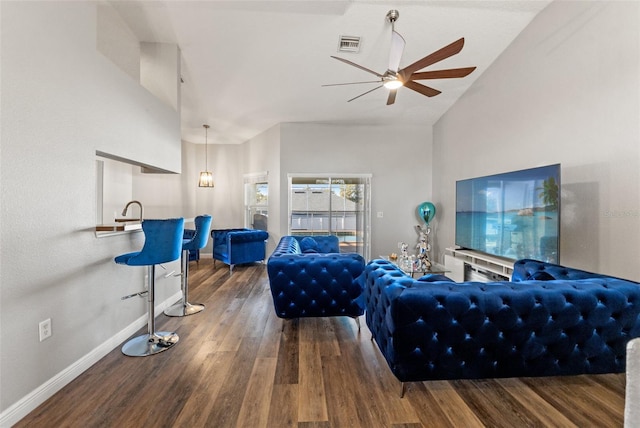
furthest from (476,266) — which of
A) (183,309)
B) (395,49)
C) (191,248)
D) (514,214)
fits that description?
(183,309)

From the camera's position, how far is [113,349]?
98.1 inches

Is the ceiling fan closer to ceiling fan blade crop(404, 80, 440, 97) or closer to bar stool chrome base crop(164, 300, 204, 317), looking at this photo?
ceiling fan blade crop(404, 80, 440, 97)

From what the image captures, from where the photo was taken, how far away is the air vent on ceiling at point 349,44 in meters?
3.60

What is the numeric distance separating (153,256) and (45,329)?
0.76m

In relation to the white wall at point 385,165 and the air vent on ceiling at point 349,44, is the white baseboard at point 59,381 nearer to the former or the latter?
the white wall at point 385,165

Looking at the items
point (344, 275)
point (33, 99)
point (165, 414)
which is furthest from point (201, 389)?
point (33, 99)

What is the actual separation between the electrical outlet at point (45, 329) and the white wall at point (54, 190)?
→ 0.13ft

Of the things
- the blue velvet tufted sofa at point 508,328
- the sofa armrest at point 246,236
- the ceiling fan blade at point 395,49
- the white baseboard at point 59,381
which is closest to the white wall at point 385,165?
the sofa armrest at point 246,236

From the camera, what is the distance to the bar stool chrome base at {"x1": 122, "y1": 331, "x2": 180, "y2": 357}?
7.98ft

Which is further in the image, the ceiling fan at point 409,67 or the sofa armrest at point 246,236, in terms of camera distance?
the sofa armrest at point 246,236

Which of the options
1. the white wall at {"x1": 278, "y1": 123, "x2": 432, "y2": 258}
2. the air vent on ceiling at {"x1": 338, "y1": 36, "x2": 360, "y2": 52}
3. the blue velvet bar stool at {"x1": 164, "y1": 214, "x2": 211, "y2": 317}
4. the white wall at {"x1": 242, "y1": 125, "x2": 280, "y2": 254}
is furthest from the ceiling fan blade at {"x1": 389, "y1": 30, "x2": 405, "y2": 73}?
the white wall at {"x1": 242, "y1": 125, "x2": 280, "y2": 254}

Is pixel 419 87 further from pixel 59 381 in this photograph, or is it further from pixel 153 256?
pixel 59 381

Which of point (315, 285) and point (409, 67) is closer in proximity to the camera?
point (315, 285)

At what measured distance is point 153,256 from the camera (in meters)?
2.35
